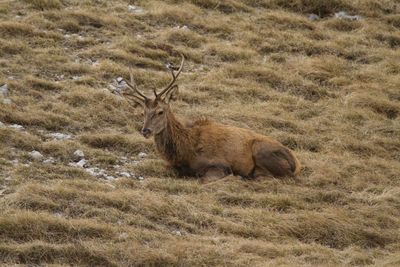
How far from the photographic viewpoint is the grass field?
25.6 feet

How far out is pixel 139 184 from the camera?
9359 millimetres

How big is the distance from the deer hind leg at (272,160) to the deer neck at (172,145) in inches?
39.4

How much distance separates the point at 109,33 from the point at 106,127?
3719 mm

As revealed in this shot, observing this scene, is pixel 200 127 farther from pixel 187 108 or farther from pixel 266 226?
pixel 266 226

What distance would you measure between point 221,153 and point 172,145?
0.73 meters

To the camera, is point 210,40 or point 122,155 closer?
point 122,155

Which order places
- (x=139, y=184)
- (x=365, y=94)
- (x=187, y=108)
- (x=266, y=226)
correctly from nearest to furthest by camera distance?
1. (x=266, y=226)
2. (x=139, y=184)
3. (x=187, y=108)
4. (x=365, y=94)

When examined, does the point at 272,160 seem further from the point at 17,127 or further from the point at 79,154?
the point at 17,127

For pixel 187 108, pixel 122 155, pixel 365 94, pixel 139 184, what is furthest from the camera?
pixel 365 94

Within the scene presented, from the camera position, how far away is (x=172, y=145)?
1031cm

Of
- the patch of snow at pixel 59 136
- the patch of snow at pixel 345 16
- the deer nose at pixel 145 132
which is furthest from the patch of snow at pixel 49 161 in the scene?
the patch of snow at pixel 345 16

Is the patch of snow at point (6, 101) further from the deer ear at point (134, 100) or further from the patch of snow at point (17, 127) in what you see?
the deer ear at point (134, 100)

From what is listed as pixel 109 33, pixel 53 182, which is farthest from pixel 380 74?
pixel 53 182

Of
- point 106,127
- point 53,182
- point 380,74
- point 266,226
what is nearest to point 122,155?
point 106,127
